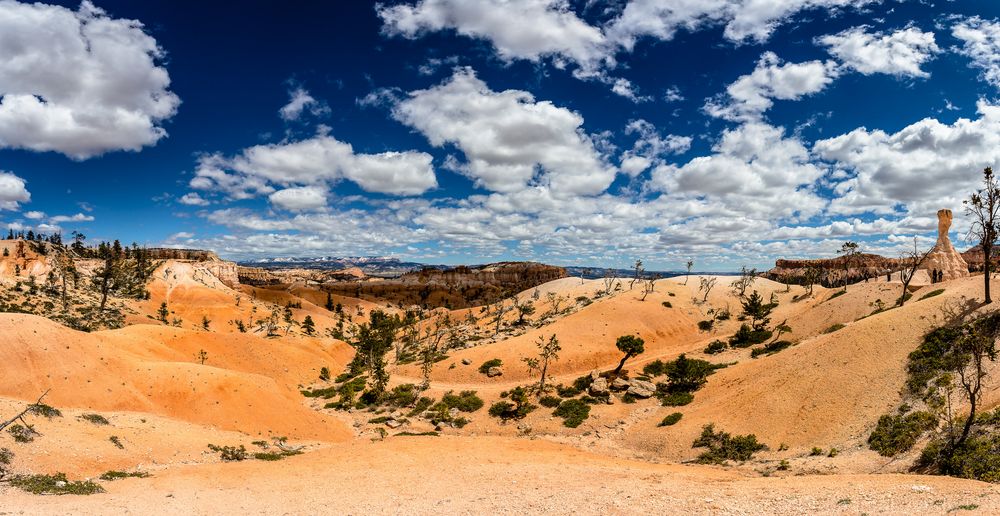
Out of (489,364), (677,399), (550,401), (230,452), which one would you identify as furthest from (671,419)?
(230,452)

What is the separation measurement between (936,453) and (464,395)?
4054cm

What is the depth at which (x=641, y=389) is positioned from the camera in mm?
48188

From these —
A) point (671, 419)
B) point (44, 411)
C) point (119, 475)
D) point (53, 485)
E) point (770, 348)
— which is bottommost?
point (671, 419)

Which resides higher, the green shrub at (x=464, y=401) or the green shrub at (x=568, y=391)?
the green shrub at (x=568, y=391)

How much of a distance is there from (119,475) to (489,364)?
4143 centimetres

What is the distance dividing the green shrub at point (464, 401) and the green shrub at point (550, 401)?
270 inches

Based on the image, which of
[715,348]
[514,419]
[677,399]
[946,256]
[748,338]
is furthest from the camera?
[946,256]

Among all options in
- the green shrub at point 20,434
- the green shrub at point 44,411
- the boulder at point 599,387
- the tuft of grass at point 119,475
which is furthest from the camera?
the boulder at point 599,387

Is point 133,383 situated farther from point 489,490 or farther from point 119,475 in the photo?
point 489,490

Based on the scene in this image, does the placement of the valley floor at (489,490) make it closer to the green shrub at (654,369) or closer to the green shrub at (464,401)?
the green shrub at (464,401)

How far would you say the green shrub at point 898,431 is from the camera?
24169 millimetres

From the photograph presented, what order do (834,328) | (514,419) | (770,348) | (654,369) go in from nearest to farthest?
(514,419) < (834,328) < (770,348) < (654,369)

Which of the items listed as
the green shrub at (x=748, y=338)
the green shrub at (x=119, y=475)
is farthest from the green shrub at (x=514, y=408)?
the green shrub at (x=748, y=338)

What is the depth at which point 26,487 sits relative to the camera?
20.1 m
